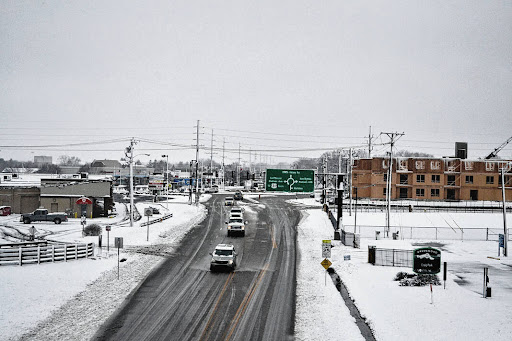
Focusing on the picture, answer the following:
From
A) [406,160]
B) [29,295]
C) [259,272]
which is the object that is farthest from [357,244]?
[406,160]

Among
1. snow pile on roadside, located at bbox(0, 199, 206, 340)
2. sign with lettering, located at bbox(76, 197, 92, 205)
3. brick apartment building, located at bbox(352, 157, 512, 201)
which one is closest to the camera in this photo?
snow pile on roadside, located at bbox(0, 199, 206, 340)

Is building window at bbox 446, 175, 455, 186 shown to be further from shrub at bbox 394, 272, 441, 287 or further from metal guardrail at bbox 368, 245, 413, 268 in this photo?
shrub at bbox 394, 272, 441, 287

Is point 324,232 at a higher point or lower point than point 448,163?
lower

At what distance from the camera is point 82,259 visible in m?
29.0

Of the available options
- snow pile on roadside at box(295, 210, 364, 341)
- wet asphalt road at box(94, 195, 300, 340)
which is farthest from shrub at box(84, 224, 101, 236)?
snow pile on roadside at box(295, 210, 364, 341)

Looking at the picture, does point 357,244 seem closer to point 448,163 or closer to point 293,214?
point 293,214

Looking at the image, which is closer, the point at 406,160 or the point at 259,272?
the point at 259,272

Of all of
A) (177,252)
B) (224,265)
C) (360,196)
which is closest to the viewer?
(224,265)

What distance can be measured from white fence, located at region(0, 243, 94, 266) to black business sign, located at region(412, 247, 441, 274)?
23.4 m

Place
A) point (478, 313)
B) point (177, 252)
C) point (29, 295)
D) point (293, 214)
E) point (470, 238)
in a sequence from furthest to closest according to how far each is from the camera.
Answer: point (293, 214), point (470, 238), point (177, 252), point (29, 295), point (478, 313)

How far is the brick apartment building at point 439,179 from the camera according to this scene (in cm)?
8256

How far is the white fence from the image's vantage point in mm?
26859

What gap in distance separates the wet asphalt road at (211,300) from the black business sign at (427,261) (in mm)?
7471

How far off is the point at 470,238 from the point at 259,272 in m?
29.1
